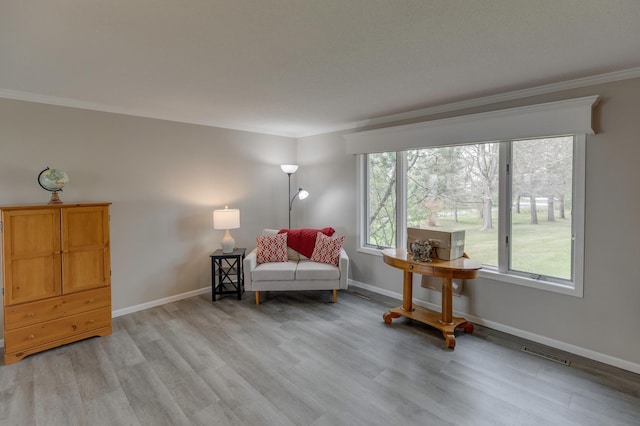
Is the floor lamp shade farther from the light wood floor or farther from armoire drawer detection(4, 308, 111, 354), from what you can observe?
armoire drawer detection(4, 308, 111, 354)

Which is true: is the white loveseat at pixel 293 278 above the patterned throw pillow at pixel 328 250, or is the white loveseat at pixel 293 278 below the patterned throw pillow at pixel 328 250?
below

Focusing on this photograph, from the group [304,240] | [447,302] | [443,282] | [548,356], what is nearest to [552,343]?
[548,356]

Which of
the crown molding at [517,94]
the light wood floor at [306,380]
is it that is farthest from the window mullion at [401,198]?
the light wood floor at [306,380]

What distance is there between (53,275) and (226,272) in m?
1.94

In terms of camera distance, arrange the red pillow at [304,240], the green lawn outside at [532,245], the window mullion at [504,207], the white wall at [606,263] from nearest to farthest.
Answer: the white wall at [606,263] → the green lawn outside at [532,245] → the window mullion at [504,207] → the red pillow at [304,240]

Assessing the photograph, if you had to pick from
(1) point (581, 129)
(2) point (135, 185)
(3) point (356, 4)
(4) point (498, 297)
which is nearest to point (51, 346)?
(2) point (135, 185)

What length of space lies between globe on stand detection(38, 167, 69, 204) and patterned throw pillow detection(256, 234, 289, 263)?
2.16 metres

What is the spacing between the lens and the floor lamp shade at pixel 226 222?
3986 mm

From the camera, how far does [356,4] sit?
1.55 m

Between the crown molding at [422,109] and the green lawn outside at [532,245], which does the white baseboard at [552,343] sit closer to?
the green lawn outside at [532,245]

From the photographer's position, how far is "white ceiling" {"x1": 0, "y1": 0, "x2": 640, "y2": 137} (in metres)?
1.60

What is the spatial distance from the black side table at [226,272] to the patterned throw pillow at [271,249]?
27 centimetres

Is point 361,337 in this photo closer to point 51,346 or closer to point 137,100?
point 51,346

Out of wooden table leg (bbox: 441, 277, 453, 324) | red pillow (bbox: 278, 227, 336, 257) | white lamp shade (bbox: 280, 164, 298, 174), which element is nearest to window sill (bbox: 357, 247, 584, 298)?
wooden table leg (bbox: 441, 277, 453, 324)
